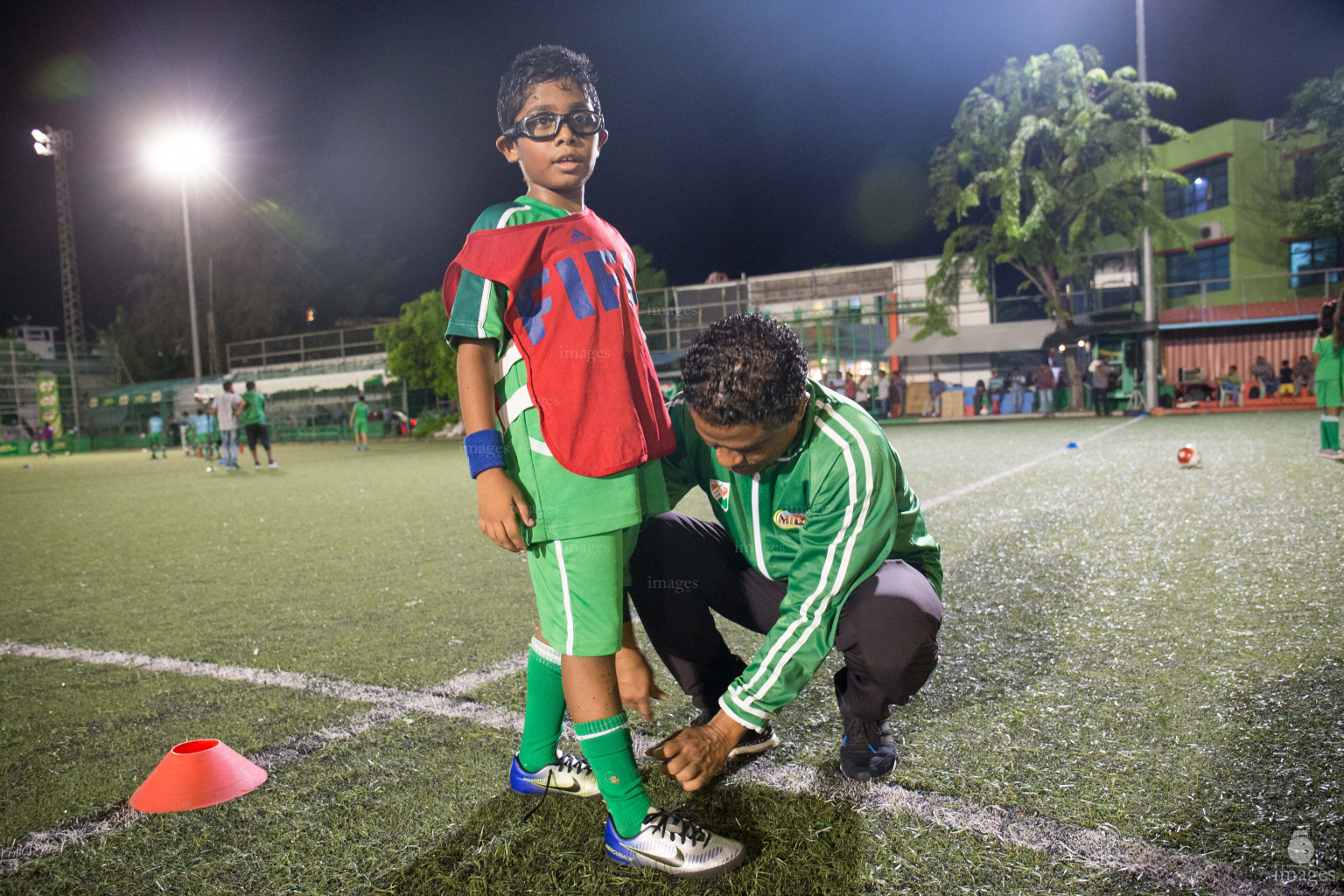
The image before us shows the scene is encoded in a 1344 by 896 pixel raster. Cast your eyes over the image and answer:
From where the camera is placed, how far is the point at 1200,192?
32.2 m

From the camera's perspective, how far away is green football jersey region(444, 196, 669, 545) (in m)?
1.74

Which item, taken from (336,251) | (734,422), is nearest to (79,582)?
(734,422)

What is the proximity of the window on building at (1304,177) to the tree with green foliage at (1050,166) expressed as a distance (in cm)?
831

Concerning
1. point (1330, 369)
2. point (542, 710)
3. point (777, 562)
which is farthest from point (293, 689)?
point (1330, 369)

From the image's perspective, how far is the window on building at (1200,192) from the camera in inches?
1237

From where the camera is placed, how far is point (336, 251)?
5266cm

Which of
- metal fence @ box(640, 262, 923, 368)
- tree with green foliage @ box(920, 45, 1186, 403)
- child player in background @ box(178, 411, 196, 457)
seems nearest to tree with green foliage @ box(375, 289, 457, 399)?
child player in background @ box(178, 411, 196, 457)

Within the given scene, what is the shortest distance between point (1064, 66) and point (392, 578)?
29254 mm

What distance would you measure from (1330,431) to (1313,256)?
28.1m

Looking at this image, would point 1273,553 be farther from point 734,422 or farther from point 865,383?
point 865,383

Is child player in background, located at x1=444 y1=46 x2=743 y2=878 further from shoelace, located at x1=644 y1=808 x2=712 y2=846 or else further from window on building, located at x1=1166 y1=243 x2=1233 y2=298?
window on building, located at x1=1166 y1=243 x2=1233 y2=298

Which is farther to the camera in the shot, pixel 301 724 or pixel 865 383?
pixel 865 383

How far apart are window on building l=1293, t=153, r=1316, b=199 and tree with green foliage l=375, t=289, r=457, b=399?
109ft

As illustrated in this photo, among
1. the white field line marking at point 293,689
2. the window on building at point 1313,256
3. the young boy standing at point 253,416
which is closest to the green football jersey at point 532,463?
the white field line marking at point 293,689
